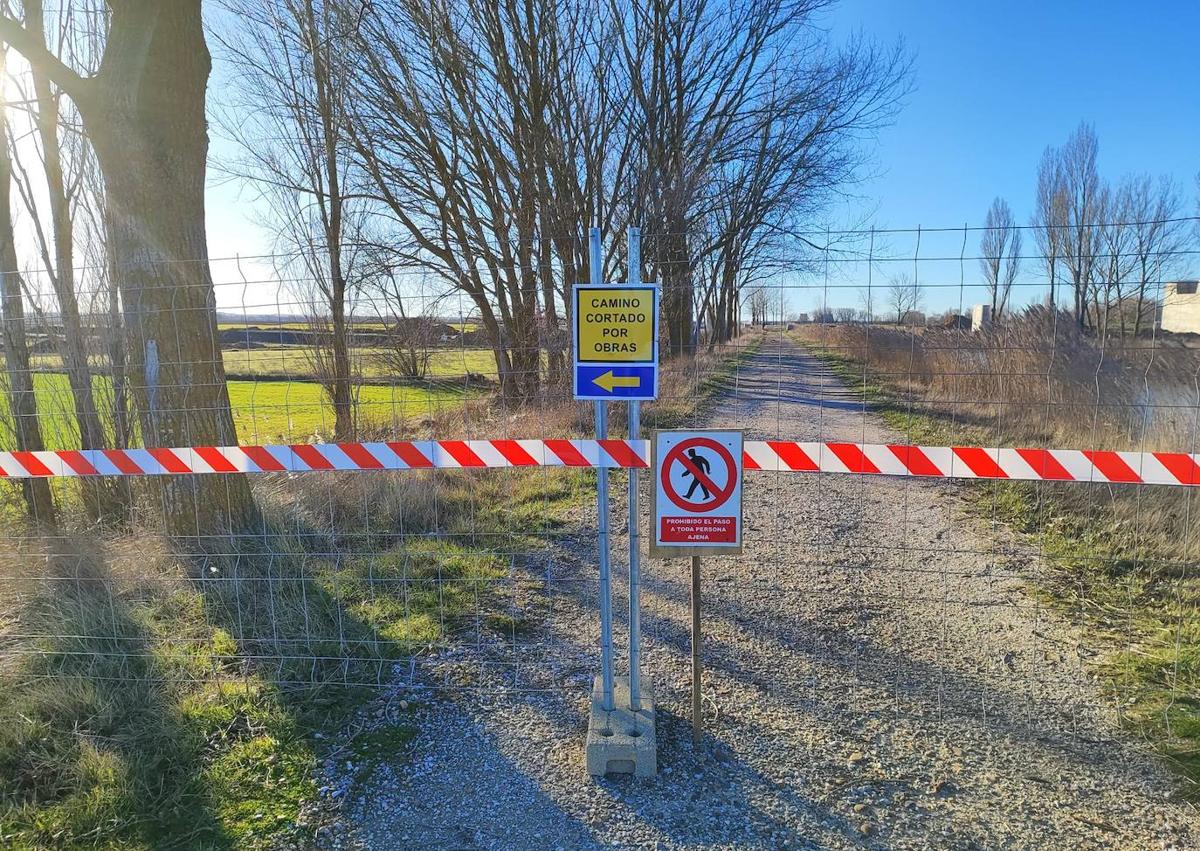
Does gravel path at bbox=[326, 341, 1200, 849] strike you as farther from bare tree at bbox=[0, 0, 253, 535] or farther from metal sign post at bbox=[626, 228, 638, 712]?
bare tree at bbox=[0, 0, 253, 535]

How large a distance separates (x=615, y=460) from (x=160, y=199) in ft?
14.4

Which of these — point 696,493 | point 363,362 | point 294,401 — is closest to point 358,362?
point 363,362

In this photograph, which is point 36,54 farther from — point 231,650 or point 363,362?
point 231,650

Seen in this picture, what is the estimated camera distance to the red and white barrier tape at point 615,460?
10.7ft

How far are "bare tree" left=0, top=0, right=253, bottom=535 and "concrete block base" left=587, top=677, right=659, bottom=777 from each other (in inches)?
157

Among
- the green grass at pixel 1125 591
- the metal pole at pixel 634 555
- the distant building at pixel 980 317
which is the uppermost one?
the distant building at pixel 980 317

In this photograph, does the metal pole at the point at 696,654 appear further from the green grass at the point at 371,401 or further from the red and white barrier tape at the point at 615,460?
the green grass at the point at 371,401

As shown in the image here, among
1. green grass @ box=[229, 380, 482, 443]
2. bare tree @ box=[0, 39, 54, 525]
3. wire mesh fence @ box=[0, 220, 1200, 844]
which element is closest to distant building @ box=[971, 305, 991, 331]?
wire mesh fence @ box=[0, 220, 1200, 844]

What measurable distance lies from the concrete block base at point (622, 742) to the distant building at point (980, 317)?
10.4 ft

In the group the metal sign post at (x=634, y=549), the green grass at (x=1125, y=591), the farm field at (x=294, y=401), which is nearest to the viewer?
the metal sign post at (x=634, y=549)

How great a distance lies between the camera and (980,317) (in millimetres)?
4598

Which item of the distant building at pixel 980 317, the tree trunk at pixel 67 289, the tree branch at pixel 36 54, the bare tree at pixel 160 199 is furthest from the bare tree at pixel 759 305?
the tree trunk at pixel 67 289

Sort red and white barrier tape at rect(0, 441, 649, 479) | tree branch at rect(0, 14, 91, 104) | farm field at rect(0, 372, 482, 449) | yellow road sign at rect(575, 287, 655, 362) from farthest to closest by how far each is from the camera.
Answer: farm field at rect(0, 372, 482, 449), tree branch at rect(0, 14, 91, 104), red and white barrier tape at rect(0, 441, 649, 479), yellow road sign at rect(575, 287, 655, 362)

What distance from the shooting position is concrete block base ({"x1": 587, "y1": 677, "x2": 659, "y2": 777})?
305 centimetres
